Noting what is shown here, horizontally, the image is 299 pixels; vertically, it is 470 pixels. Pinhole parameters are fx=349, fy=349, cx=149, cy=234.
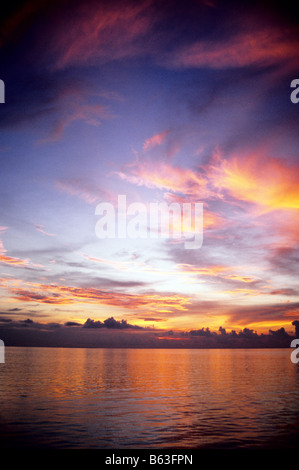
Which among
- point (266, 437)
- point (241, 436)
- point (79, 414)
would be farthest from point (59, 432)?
point (266, 437)

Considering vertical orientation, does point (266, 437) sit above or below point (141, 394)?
above

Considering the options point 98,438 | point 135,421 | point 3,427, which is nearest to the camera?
Result: point 98,438

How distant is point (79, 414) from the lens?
130 feet

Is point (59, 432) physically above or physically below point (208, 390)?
above

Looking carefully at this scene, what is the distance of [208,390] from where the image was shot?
206 feet

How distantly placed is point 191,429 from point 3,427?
17832 mm

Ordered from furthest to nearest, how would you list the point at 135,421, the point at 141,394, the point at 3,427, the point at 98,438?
the point at 141,394, the point at 135,421, the point at 3,427, the point at 98,438

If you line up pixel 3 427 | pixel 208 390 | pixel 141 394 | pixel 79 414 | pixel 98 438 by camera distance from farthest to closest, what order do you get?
1. pixel 208 390
2. pixel 141 394
3. pixel 79 414
4. pixel 3 427
5. pixel 98 438
